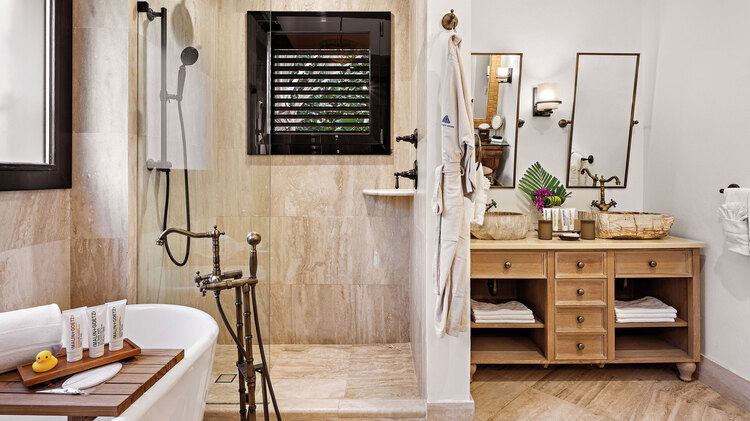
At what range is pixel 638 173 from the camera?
271cm

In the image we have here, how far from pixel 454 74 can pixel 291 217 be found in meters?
1.53

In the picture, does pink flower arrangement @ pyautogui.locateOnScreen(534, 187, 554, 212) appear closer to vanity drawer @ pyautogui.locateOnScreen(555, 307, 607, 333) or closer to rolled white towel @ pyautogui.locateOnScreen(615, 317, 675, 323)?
vanity drawer @ pyautogui.locateOnScreen(555, 307, 607, 333)

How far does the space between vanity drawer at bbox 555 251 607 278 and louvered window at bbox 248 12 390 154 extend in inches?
51.1

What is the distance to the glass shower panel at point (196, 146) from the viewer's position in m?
1.72

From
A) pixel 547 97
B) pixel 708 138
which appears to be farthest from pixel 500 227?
pixel 708 138

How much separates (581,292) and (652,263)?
1.49 ft

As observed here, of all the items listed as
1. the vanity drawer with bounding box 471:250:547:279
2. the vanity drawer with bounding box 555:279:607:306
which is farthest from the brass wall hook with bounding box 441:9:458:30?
the vanity drawer with bounding box 555:279:607:306

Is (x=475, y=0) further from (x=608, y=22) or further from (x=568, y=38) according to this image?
(x=608, y=22)

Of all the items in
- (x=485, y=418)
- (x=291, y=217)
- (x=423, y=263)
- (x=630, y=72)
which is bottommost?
(x=485, y=418)

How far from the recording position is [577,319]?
7.10ft

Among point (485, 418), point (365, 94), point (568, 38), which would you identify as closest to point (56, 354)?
point (485, 418)

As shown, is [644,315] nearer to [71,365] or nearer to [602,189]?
[602,189]

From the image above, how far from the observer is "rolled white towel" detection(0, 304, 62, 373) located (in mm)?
1042

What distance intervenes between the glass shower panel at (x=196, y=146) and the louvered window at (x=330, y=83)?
31.3 inches
